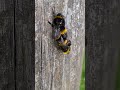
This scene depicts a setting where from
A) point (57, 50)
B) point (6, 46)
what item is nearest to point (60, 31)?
point (57, 50)

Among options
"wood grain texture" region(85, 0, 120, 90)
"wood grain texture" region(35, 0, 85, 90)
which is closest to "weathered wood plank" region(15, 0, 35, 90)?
"wood grain texture" region(35, 0, 85, 90)

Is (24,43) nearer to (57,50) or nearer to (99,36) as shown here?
(57,50)

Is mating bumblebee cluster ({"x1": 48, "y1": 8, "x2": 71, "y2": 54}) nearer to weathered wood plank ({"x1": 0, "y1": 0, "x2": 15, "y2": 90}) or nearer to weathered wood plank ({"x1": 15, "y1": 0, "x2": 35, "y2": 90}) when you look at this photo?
weathered wood plank ({"x1": 15, "y1": 0, "x2": 35, "y2": 90})

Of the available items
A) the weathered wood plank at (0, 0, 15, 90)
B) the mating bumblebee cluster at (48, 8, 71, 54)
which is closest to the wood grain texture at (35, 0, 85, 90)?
the mating bumblebee cluster at (48, 8, 71, 54)

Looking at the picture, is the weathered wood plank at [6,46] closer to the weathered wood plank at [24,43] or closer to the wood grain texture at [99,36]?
the weathered wood plank at [24,43]

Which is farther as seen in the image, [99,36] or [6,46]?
[6,46]

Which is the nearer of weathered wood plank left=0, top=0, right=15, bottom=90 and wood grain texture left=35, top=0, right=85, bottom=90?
wood grain texture left=35, top=0, right=85, bottom=90
